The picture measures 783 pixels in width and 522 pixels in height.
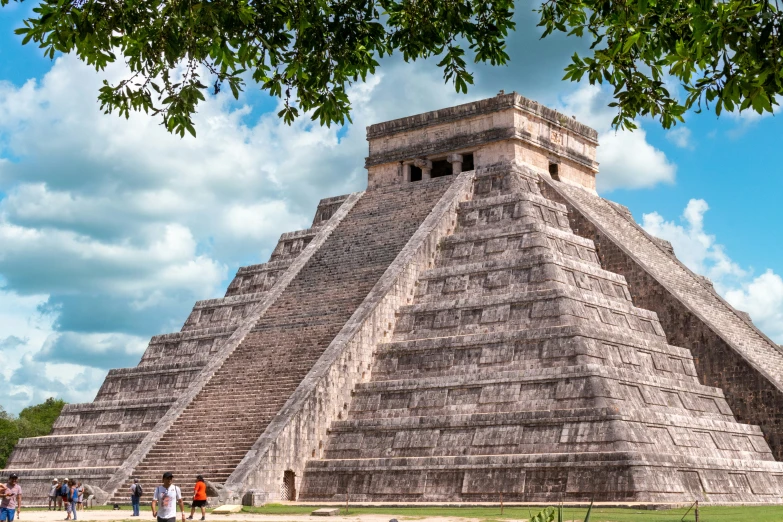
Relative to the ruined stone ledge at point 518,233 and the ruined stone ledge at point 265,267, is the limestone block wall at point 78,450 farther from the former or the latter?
the ruined stone ledge at point 518,233

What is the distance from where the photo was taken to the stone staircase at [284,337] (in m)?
23.5

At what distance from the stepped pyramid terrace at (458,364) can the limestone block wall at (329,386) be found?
0.05m

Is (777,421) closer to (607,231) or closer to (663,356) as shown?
(663,356)

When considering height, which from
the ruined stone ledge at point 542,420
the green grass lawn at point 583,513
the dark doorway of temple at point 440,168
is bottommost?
the green grass lawn at point 583,513

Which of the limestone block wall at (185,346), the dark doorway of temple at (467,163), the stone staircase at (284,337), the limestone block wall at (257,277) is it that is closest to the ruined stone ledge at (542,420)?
the stone staircase at (284,337)

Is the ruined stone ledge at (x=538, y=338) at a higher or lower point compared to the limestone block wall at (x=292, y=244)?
lower

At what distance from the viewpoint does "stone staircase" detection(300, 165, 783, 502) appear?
20.1m

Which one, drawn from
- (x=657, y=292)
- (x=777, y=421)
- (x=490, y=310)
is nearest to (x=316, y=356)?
(x=490, y=310)

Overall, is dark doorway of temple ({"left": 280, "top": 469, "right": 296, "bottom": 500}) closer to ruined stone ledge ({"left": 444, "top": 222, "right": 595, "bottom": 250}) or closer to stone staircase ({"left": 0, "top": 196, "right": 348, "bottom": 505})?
stone staircase ({"left": 0, "top": 196, "right": 348, "bottom": 505})

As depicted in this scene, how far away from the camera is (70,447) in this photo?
27859 mm

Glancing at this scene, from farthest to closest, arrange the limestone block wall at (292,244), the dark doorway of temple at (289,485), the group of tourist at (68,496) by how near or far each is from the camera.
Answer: the limestone block wall at (292,244), the dark doorway of temple at (289,485), the group of tourist at (68,496)

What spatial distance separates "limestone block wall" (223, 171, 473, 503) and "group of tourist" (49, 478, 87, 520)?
2.90 meters

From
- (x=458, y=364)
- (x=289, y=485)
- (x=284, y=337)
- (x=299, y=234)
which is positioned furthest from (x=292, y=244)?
(x=289, y=485)

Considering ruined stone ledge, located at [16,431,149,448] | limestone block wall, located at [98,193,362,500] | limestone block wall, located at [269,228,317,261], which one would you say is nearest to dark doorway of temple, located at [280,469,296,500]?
limestone block wall, located at [98,193,362,500]
